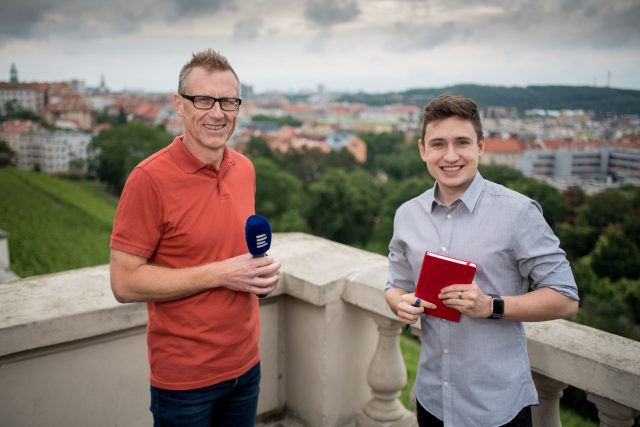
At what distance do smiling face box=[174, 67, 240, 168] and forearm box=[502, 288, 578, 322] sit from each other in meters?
0.94

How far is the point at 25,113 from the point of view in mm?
61500

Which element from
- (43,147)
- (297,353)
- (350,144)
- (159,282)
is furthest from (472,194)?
(350,144)

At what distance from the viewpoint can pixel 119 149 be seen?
53.4m

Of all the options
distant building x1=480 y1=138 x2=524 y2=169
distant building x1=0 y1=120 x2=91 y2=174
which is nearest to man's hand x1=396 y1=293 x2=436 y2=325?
distant building x1=0 y1=120 x2=91 y2=174

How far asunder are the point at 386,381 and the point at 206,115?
142cm

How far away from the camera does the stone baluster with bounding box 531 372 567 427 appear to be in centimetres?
170

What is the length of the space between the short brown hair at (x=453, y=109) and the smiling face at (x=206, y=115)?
598mm

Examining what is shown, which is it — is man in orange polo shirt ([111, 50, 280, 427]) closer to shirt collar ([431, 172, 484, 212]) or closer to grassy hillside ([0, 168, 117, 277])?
shirt collar ([431, 172, 484, 212])

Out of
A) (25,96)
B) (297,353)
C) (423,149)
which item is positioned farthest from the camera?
(25,96)

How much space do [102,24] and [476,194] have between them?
98612mm

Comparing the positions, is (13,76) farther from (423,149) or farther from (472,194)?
(472,194)

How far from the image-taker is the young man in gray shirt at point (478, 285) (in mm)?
1325

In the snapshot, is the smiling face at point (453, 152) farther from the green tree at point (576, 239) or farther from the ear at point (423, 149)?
the green tree at point (576, 239)

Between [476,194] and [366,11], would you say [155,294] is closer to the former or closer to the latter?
[476,194]
